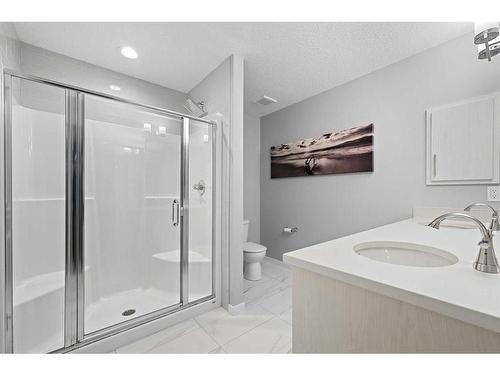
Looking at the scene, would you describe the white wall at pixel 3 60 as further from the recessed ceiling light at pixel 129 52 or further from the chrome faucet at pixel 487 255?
the chrome faucet at pixel 487 255

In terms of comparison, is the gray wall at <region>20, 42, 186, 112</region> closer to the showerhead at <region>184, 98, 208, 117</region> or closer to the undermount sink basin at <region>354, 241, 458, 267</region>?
the showerhead at <region>184, 98, 208, 117</region>

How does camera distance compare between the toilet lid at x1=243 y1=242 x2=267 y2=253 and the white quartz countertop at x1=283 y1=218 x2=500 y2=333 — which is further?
the toilet lid at x1=243 y1=242 x2=267 y2=253

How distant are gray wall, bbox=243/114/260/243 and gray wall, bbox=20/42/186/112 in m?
1.01

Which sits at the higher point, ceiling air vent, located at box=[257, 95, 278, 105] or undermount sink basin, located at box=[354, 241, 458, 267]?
ceiling air vent, located at box=[257, 95, 278, 105]

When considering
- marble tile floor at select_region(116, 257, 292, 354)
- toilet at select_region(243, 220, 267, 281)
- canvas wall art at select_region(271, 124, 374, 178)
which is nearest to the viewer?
marble tile floor at select_region(116, 257, 292, 354)

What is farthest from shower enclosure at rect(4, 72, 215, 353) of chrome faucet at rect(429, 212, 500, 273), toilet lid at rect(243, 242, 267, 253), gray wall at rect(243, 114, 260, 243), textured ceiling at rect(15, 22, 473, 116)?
chrome faucet at rect(429, 212, 500, 273)

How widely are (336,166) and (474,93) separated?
111 centimetres

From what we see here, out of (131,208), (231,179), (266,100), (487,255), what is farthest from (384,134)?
(131,208)

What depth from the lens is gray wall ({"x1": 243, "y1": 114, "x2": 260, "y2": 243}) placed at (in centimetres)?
304

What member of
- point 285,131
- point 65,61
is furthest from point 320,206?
point 65,61

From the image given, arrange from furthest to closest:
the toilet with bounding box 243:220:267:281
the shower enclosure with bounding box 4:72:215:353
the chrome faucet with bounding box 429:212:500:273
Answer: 1. the toilet with bounding box 243:220:267:281
2. the shower enclosure with bounding box 4:72:215:353
3. the chrome faucet with bounding box 429:212:500:273

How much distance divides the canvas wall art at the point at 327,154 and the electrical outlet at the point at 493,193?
77cm

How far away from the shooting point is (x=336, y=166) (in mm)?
2242

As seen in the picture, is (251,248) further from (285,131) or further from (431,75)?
(431,75)
